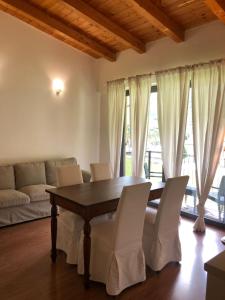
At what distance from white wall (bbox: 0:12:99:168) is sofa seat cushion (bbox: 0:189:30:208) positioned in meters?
0.86

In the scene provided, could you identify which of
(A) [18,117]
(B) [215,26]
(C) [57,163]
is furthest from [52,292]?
(B) [215,26]

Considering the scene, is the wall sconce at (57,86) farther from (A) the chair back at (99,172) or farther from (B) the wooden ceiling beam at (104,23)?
(A) the chair back at (99,172)

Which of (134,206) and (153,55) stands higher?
(153,55)

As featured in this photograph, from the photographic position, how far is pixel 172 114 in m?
4.20

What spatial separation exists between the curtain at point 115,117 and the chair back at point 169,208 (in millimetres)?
2587

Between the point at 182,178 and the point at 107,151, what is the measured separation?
3.12m

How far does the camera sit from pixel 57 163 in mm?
4863

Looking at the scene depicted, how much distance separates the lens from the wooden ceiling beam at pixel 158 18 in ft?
11.1

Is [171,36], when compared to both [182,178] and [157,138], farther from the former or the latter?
[182,178]

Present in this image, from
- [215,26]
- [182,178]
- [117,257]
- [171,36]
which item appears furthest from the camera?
[171,36]

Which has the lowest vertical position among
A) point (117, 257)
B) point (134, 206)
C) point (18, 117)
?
point (117, 257)

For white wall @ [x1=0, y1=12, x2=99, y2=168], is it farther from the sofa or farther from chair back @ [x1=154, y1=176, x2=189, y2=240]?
chair back @ [x1=154, y1=176, x2=189, y2=240]

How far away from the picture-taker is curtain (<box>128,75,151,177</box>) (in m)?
4.62

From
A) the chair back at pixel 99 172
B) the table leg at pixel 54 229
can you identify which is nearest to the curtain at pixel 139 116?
the chair back at pixel 99 172
